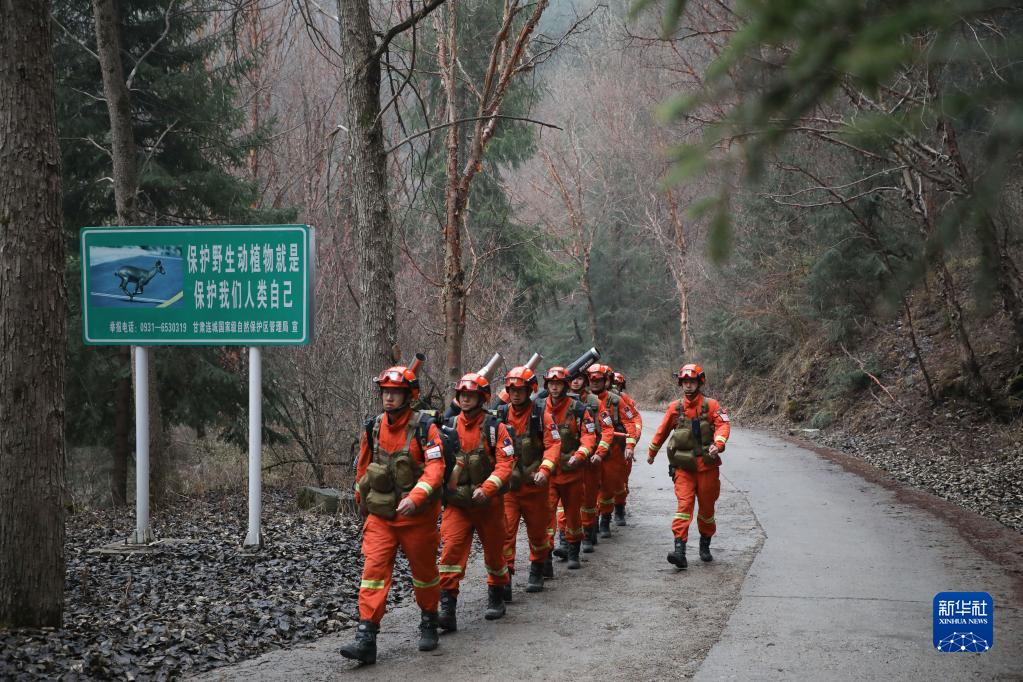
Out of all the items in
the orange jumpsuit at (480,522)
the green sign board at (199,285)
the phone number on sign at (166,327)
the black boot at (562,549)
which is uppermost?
the green sign board at (199,285)

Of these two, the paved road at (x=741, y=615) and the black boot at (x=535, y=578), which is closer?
the paved road at (x=741, y=615)

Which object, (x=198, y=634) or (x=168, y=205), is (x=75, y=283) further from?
(x=198, y=634)

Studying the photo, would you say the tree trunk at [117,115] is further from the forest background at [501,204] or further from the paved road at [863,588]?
the paved road at [863,588]

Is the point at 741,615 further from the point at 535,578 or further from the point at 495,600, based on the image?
the point at 535,578

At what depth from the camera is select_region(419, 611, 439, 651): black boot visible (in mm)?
7539

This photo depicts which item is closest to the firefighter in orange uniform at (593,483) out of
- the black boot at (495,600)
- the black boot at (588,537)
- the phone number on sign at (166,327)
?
the black boot at (588,537)

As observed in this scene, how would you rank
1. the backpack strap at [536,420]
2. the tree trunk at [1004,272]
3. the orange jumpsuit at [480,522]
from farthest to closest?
1. the tree trunk at [1004,272]
2. the backpack strap at [536,420]
3. the orange jumpsuit at [480,522]

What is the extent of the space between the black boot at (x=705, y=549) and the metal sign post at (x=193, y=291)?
5112 mm

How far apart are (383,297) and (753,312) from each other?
77.3 ft

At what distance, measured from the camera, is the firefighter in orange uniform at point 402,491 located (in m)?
7.50

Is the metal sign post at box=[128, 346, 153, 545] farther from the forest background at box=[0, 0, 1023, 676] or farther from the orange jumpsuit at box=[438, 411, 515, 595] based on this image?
the orange jumpsuit at box=[438, 411, 515, 595]

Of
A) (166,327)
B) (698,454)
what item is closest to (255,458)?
(166,327)

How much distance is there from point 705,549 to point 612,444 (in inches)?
96.3

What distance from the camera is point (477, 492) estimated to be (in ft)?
27.6
